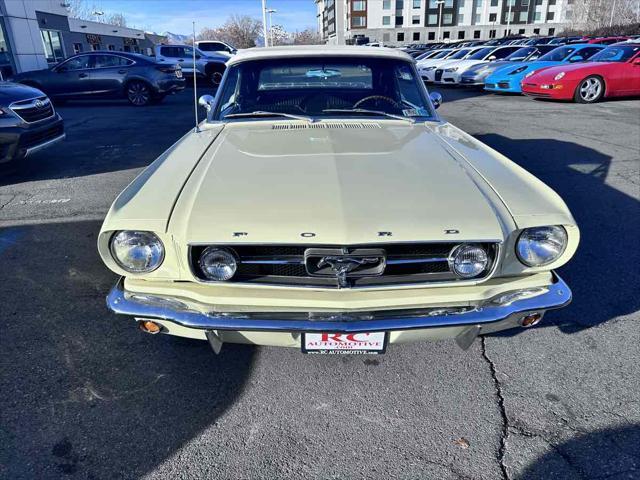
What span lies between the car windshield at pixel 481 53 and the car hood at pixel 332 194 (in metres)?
17.3

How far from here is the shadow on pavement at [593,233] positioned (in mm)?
3041

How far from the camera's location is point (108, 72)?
526 inches

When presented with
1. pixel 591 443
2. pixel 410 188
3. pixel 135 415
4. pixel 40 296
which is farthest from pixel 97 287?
pixel 591 443

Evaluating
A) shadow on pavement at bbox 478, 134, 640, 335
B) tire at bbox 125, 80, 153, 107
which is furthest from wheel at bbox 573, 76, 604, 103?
tire at bbox 125, 80, 153, 107

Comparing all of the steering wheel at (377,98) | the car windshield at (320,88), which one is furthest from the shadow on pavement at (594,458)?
the steering wheel at (377,98)

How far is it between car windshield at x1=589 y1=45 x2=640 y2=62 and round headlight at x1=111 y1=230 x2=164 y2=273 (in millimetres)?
13378

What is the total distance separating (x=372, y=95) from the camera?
3719mm

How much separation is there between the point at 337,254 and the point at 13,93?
20.0 feet

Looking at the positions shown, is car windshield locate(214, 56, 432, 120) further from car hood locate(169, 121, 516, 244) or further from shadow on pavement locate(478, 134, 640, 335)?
shadow on pavement locate(478, 134, 640, 335)

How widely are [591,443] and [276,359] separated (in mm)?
1572

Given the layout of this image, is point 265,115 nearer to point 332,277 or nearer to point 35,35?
point 332,277

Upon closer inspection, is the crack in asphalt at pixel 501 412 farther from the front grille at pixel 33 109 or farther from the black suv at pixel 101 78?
the black suv at pixel 101 78

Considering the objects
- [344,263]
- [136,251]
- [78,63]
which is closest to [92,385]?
[136,251]

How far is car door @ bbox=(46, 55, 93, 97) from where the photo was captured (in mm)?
13250
